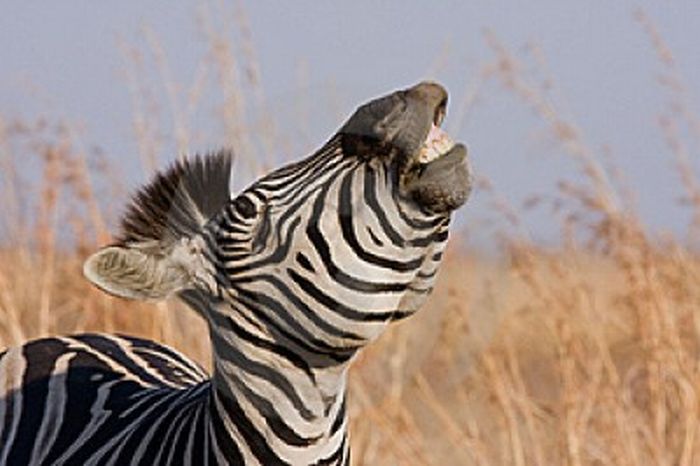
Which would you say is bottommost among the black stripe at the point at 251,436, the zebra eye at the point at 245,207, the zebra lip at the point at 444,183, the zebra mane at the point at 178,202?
the black stripe at the point at 251,436

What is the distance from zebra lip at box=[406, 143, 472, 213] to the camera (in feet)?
7.70

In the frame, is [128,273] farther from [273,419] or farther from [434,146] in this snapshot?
[434,146]

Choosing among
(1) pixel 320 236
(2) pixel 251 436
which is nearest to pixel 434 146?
(1) pixel 320 236

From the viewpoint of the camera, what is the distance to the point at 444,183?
2.35 metres

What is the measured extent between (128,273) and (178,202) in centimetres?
16

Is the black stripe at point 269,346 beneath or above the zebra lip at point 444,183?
beneath

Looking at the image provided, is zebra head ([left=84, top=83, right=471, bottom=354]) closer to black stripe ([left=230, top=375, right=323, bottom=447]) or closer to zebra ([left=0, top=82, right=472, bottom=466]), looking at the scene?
zebra ([left=0, top=82, right=472, bottom=466])

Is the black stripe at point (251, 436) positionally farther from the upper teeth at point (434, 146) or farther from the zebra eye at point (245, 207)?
the upper teeth at point (434, 146)

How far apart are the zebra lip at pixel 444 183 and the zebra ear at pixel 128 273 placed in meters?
0.46

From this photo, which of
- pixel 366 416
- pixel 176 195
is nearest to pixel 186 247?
pixel 176 195

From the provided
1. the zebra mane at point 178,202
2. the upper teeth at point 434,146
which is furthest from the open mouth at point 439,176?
the zebra mane at point 178,202

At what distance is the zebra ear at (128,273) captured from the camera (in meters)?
2.60

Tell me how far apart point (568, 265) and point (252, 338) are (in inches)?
107

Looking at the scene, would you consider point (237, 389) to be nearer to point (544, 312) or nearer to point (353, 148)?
point (353, 148)
